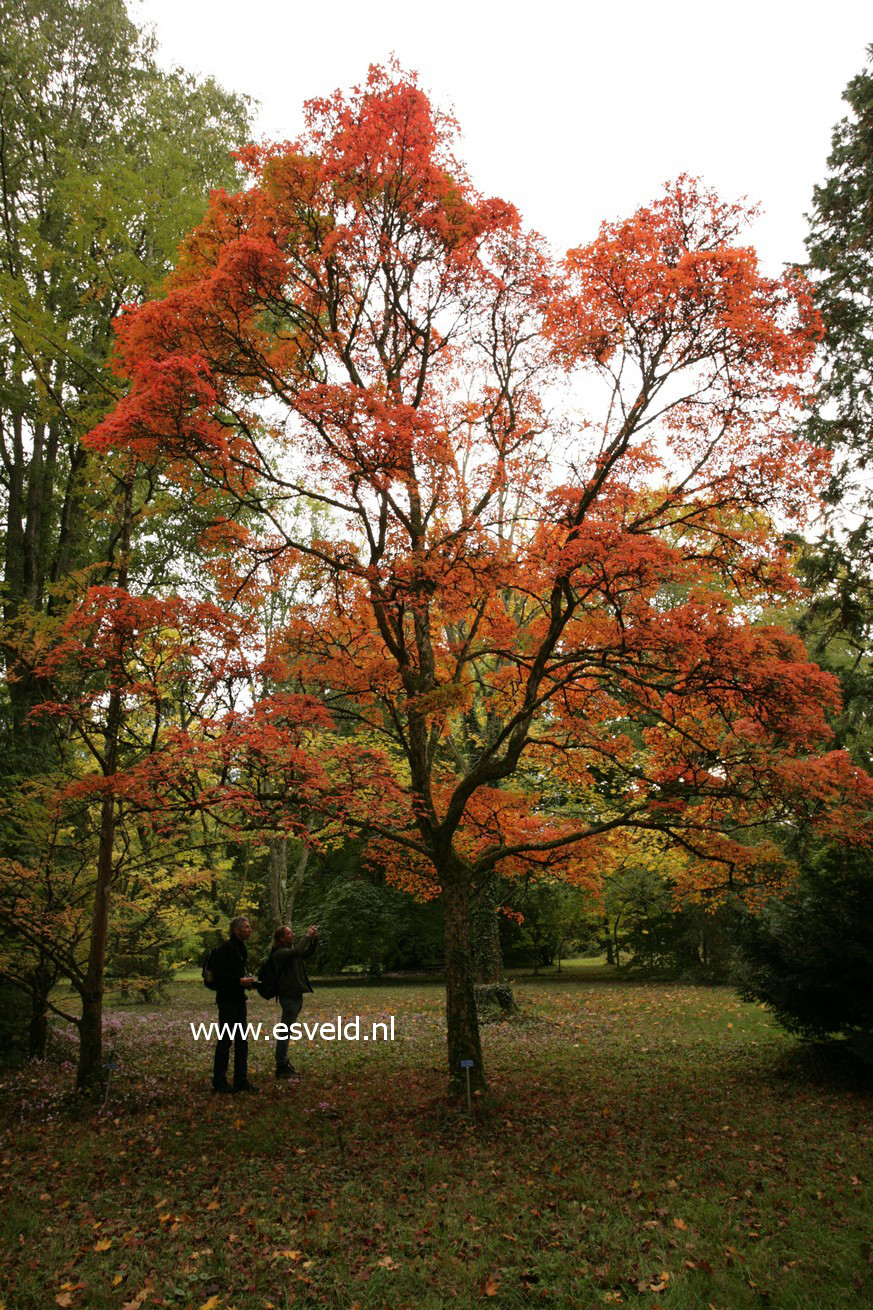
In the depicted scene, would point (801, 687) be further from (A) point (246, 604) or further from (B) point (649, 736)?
(A) point (246, 604)

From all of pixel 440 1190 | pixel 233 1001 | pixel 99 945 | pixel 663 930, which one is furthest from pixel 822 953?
pixel 663 930

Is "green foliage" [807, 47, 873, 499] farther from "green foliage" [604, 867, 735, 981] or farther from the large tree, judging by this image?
"green foliage" [604, 867, 735, 981]

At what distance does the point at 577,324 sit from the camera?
676 cm

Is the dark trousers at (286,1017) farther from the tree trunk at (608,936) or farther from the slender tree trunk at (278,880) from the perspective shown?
the tree trunk at (608,936)

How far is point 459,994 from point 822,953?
11.5ft

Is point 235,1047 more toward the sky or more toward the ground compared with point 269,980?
more toward the ground

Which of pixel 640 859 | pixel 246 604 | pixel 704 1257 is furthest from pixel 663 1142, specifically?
pixel 640 859

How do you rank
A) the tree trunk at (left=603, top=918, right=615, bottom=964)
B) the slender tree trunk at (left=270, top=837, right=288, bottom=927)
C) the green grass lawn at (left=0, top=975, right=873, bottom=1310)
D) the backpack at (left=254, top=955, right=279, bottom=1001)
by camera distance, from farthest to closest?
the tree trunk at (left=603, top=918, right=615, bottom=964)
the slender tree trunk at (left=270, top=837, right=288, bottom=927)
the backpack at (left=254, top=955, right=279, bottom=1001)
the green grass lawn at (left=0, top=975, right=873, bottom=1310)

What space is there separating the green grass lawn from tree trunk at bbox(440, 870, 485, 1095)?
31 centimetres

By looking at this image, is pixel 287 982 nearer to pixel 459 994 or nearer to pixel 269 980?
pixel 269 980

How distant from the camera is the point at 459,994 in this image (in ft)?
23.0

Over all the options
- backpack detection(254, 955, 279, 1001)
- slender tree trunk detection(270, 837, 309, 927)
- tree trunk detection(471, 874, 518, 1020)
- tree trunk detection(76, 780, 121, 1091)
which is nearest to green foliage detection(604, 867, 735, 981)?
tree trunk detection(471, 874, 518, 1020)

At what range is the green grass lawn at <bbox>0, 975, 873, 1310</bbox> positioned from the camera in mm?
3594

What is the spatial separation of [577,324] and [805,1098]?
24.1 feet
